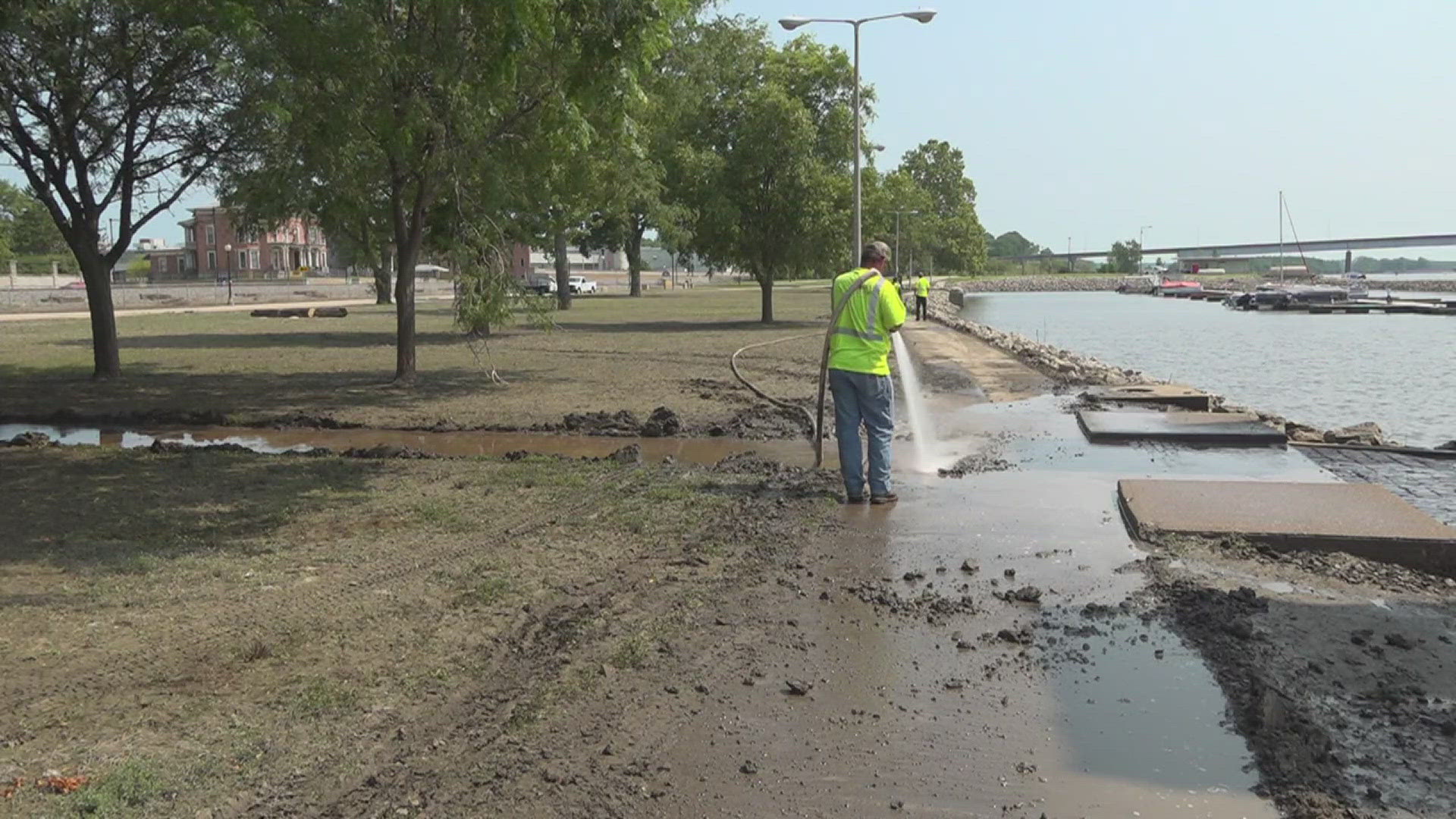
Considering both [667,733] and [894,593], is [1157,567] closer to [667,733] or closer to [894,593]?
[894,593]

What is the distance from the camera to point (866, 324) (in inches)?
334

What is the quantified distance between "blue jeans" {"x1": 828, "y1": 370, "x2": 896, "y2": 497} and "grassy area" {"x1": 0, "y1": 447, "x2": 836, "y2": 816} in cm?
34

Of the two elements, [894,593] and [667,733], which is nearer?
[667,733]

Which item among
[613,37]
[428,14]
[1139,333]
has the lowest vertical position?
[1139,333]

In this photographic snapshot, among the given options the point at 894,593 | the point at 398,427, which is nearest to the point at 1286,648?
the point at 894,593

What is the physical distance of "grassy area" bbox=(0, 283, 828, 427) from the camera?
1510 cm

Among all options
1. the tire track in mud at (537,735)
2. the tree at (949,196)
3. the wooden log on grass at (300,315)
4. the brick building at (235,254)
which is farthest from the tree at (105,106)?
the tree at (949,196)

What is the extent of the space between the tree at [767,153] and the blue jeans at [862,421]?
2769 centimetres

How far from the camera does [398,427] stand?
1337cm

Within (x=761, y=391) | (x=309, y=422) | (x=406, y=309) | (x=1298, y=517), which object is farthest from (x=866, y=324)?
(x=406, y=309)

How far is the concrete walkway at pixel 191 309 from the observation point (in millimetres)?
45219

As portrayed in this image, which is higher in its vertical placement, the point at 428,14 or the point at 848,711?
the point at 428,14

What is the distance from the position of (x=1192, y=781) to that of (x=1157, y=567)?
2.92m

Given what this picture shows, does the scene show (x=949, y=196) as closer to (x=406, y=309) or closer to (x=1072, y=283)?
(x=1072, y=283)
